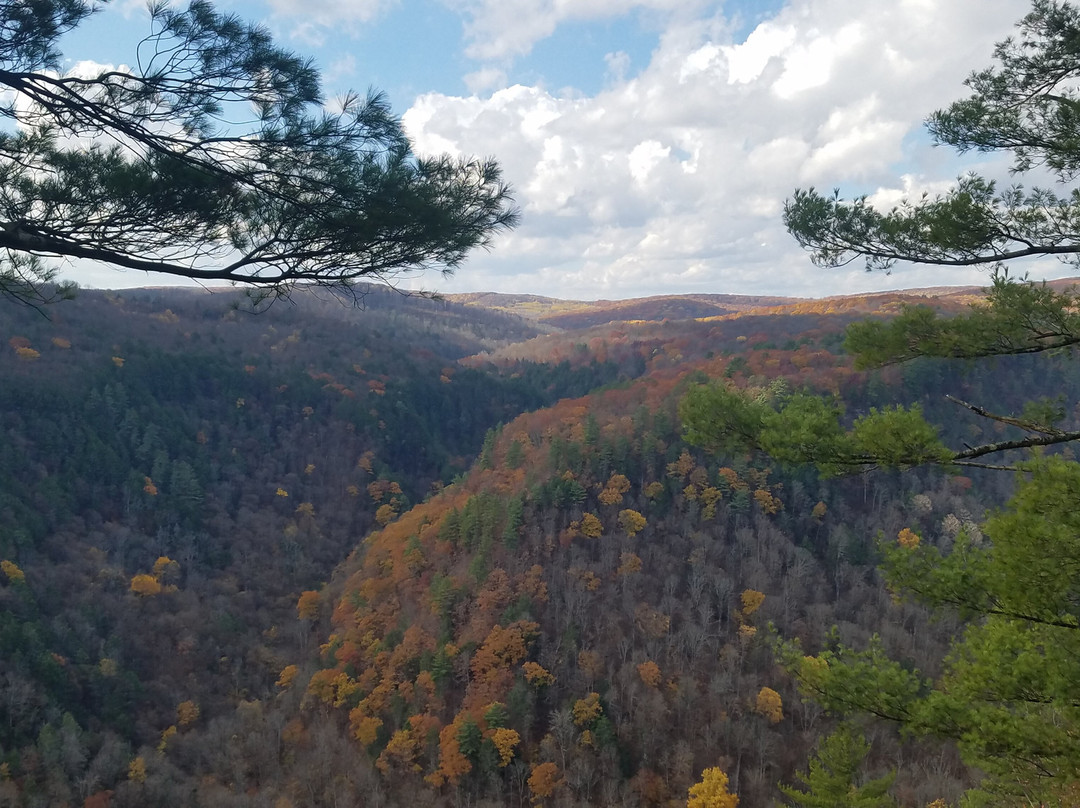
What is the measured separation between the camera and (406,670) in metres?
45.7

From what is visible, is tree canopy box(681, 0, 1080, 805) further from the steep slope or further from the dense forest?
the steep slope

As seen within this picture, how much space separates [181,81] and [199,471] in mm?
84545

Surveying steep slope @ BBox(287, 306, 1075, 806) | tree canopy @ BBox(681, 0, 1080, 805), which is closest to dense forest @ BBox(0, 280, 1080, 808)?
steep slope @ BBox(287, 306, 1075, 806)

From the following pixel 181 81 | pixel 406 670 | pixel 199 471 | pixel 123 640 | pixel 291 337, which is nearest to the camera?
pixel 181 81

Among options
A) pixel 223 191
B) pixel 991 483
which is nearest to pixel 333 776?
pixel 223 191

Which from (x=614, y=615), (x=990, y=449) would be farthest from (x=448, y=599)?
(x=990, y=449)

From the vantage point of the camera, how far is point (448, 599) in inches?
1870

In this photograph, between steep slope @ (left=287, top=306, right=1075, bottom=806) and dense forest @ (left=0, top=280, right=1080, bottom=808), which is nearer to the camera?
steep slope @ (left=287, top=306, right=1075, bottom=806)

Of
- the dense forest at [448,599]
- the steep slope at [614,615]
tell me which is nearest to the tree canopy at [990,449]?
the dense forest at [448,599]

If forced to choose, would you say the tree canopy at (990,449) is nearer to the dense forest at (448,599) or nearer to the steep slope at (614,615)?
the dense forest at (448,599)

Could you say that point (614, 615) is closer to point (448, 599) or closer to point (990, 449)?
point (448, 599)

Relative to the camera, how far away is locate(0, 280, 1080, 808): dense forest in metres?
39.1

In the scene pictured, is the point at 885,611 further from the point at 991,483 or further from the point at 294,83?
the point at 294,83

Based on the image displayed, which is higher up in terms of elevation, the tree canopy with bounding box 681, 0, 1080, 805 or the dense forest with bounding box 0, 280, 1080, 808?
the tree canopy with bounding box 681, 0, 1080, 805
